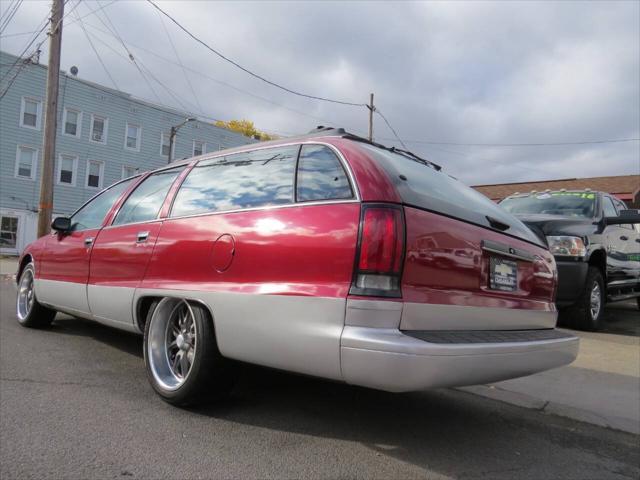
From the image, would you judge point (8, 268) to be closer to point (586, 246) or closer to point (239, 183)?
point (239, 183)

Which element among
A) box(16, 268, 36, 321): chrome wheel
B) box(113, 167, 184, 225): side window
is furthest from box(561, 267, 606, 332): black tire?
box(16, 268, 36, 321): chrome wheel

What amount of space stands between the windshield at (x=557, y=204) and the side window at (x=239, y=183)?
4593 mm

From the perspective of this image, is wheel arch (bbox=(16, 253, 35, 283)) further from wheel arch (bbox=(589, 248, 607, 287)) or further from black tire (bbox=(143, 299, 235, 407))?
wheel arch (bbox=(589, 248, 607, 287))

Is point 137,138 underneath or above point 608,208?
above

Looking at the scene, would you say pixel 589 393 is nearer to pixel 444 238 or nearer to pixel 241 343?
pixel 444 238

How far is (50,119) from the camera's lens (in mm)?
11781

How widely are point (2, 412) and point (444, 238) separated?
9.11 ft

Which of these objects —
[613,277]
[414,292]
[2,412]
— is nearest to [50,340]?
[2,412]

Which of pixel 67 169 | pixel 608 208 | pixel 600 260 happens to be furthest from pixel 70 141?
pixel 600 260

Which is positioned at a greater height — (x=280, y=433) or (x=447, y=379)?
(x=447, y=379)

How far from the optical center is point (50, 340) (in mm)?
5004

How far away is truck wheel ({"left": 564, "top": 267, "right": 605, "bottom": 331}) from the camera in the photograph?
618cm

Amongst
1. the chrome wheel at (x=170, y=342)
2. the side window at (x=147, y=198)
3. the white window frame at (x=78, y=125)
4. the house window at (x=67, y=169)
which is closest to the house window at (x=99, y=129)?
the white window frame at (x=78, y=125)

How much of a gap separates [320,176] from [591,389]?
128 inches
